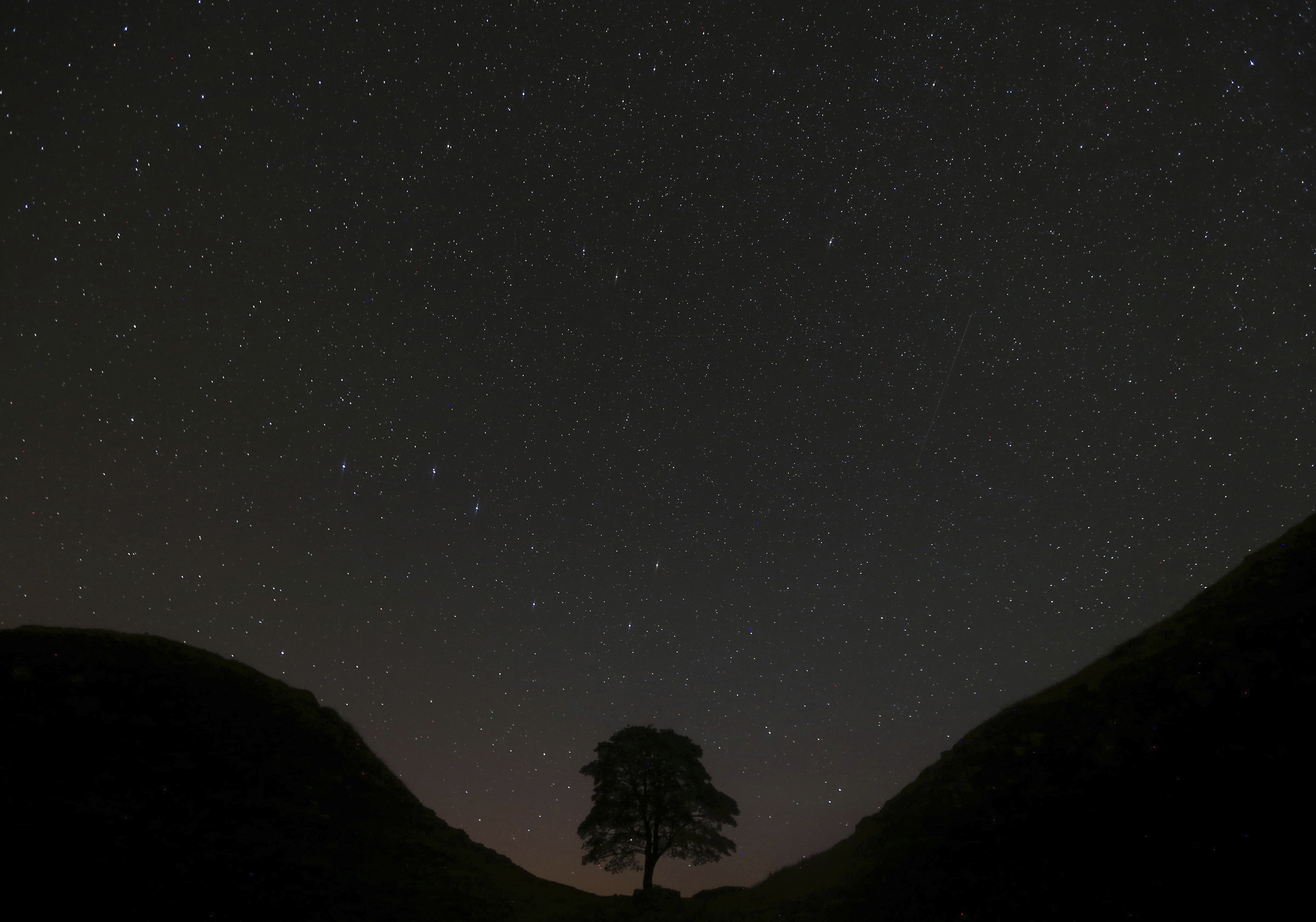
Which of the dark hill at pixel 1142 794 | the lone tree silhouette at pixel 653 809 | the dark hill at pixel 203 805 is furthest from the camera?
the lone tree silhouette at pixel 653 809

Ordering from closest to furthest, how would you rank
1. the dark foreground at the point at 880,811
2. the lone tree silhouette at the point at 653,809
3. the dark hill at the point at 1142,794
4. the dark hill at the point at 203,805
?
Result: the dark hill at the point at 1142,794 < the dark foreground at the point at 880,811 < the dark hill at the point at 203,805 < the lone tree silhouette at the point at 653,809

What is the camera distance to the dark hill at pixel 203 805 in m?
16.1

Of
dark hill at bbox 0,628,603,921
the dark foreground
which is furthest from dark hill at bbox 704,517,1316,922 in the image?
dark hill at bbox 0,628,603,921

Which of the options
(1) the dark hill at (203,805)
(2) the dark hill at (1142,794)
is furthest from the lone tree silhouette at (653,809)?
(2) the dark hill at (1142,794)

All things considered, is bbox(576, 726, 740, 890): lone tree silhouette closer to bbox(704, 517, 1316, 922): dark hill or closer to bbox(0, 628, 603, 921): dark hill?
bbox(0, 628, 603, 921): dark hill

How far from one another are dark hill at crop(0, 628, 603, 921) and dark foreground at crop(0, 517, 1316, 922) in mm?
83

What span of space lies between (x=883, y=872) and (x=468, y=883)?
1601cm

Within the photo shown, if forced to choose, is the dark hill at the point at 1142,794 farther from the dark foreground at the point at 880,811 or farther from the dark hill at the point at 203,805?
the dark hill at the point at 203,805

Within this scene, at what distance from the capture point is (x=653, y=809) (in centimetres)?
3534

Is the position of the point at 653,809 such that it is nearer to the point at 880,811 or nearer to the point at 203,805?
the point at 880,811

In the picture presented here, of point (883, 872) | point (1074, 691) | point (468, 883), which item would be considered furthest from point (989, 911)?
point (468, 883)

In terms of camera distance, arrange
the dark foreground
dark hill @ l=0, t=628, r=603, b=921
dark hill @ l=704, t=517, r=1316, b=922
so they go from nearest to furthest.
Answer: dark hill @ l=704, t=517, r=1316, b=922, the dark foreground, dark hill @ l=0, t=628, r=603, b=921

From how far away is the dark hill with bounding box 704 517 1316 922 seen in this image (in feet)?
37.6

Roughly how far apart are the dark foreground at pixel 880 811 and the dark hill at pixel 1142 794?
6cm
